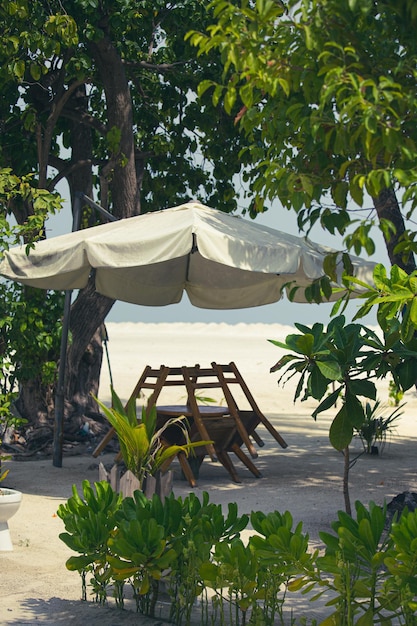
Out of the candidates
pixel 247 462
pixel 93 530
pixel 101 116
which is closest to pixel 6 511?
pixel 93 530

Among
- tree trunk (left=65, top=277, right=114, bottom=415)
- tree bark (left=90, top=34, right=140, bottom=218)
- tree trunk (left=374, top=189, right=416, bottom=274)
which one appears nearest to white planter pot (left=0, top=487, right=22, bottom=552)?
tree trunk (left=374, top=189, right=416, bottom=274)

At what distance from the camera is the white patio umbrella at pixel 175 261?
677 cm

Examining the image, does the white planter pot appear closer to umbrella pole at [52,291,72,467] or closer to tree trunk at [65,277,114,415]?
umbrella pole at [52,291,72,467]

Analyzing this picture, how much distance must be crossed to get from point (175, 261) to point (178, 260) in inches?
1.3

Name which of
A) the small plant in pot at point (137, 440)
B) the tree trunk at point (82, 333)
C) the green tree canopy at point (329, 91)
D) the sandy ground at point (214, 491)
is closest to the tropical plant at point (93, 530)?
the sandy ground at point (214, 491)

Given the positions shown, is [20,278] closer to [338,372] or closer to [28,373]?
[28,373]

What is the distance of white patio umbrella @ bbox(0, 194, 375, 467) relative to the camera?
267 inches

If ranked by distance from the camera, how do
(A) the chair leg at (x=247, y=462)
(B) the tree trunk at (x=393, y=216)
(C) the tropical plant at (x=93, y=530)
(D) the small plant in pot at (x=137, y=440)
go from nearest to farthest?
(C) the tropical plant at (x=93, y=530) < (D) the small plant in pot at (x=137, y=440) < (B) the tree trunk at (x=393, y=216) < (A) the chair leg at (x=247, y=462)

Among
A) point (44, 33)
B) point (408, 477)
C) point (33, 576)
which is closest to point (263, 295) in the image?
point (408, 477)

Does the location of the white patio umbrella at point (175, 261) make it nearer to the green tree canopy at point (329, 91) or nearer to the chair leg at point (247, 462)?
the chair leg at point (247, 462)

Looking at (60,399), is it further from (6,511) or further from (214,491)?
(6,511)

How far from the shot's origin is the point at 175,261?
30.0 ft

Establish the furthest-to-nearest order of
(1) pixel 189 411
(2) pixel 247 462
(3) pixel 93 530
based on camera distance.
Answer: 1. (2) pixel 247 462
2. (1) pixel 189 411
3. (3) pixel 93 530

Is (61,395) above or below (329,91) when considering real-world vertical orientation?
below
